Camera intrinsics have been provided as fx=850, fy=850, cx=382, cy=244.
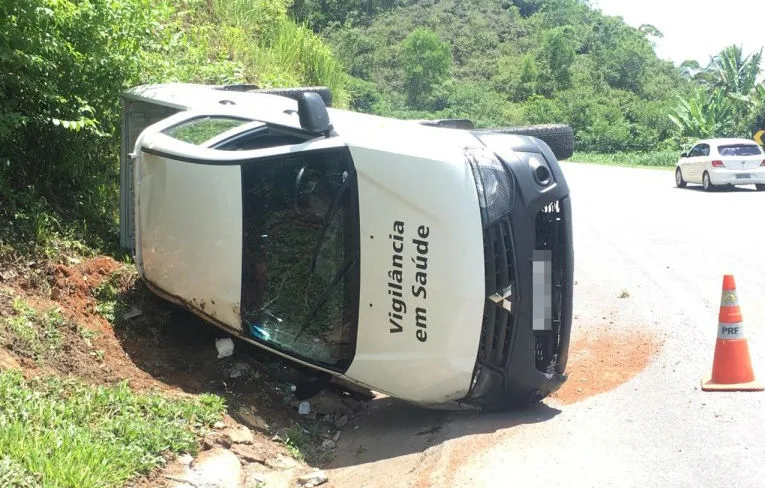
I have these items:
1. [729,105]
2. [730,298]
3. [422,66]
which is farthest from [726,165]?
[422,66]

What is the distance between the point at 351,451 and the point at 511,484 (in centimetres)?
135

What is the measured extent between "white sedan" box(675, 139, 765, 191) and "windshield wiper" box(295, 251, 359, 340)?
63.3ft

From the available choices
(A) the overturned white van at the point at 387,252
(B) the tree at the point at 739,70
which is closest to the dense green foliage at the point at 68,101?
(A) the overturned white van at the point at 387,252

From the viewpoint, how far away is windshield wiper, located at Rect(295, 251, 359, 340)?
5328mm

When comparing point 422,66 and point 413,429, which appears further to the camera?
point 422,66

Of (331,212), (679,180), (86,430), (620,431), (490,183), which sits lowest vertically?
(679,180)

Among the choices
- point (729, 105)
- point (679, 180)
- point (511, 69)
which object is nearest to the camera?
point (679, 180)

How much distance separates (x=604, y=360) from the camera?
6652 millimetres

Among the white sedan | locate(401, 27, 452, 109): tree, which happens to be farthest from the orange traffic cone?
locate(401, 27, 452, 109): tree

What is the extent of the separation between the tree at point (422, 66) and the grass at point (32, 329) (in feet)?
250

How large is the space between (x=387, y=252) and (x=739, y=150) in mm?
20245

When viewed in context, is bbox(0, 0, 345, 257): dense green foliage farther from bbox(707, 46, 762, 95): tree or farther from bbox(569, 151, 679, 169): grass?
bbox(707, 46, 762, 95): tree

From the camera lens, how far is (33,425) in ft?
14.0

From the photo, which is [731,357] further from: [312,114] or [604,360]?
[312,114]
